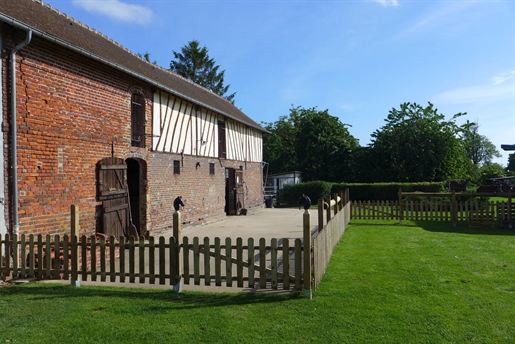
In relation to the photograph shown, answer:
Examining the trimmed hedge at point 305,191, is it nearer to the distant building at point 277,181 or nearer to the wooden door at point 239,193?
the distant building at point 277,181

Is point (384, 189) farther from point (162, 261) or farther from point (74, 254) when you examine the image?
point (74, 254)

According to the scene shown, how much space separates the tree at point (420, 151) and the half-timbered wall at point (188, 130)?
48.5 feet

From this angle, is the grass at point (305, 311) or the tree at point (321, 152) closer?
Result: the grass at point (305, 311)

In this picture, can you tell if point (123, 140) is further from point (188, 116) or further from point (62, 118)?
point (188, 116)

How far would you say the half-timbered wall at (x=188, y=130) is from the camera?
1261 centimetres

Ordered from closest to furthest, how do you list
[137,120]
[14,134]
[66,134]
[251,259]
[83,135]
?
[251,259]
[14,134]
[66,134]
[83,135]
[137,120]

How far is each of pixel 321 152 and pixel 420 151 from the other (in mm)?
8820

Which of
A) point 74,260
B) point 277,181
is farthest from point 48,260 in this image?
point 277,181

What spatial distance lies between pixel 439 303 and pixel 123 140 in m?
8.47

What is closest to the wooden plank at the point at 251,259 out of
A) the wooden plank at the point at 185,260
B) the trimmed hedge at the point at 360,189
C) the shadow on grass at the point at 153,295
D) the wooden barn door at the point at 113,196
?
the shadow on grass at the point at 153,295

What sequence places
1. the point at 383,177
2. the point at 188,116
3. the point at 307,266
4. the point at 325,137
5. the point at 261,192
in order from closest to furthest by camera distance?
the point at 307,266 < the point at 188,116 < the point at 261,192 < the point at 383,177 < the point at 325,137

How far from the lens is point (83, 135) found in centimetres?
887

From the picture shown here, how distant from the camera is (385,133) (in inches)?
1264

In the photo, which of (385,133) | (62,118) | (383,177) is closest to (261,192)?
(383,177)
